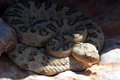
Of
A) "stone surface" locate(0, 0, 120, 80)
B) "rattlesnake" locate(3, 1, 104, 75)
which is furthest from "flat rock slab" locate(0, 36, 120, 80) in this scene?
"rattlesnake" locate(3, 1, 104, 75)

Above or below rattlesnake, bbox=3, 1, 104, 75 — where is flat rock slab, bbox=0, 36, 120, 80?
below

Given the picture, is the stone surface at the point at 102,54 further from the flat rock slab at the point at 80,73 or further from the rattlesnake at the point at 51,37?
the rattlesnake at the point at 51,37

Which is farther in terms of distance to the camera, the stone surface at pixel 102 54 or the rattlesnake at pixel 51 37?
the rattlesnake at pixel 51 37

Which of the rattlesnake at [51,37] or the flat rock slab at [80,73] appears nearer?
the flat rock slab at [80,73]

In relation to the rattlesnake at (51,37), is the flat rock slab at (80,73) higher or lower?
lower

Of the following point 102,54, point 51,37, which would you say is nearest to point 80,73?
point 102,54

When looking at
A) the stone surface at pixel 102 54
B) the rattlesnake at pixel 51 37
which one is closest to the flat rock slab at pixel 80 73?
the stone surface at pixel 102 54

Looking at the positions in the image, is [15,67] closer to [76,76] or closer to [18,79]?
[18,79]

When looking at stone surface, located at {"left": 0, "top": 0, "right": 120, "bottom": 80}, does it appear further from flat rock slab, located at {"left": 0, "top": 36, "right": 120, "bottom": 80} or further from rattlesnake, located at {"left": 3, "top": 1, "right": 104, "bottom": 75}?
rattlesnake, located at {"left": 3, "top": 1, "right": 104, "bottom": 75}
